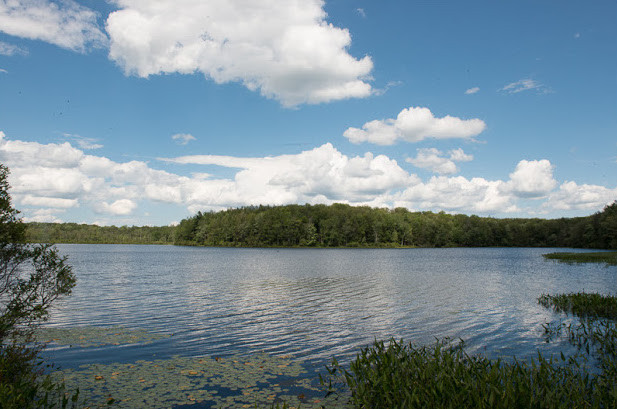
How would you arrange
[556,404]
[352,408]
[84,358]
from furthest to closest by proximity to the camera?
[84,358] < [352,408] < [556,404]

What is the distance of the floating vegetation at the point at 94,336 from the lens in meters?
15.8

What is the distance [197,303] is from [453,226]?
183518 mm

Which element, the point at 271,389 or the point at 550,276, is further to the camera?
the point at 550,276

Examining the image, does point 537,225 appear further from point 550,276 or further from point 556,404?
point 556,404

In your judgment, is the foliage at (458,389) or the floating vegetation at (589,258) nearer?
the foliage at (458,389)

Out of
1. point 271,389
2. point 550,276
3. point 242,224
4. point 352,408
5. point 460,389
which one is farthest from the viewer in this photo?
point 242,224

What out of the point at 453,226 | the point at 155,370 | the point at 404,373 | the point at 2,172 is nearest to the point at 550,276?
the point at 404,373

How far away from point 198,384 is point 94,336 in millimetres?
8498

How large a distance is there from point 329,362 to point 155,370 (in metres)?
5.90

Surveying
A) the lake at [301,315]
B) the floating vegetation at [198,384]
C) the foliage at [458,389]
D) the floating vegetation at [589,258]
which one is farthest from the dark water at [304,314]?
the floating vegetation at [589,258]

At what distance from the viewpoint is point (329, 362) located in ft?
44.8

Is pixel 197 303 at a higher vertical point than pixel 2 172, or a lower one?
lower

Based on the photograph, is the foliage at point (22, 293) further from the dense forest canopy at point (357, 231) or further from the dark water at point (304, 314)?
the dense forest canopy at point (357, 231)

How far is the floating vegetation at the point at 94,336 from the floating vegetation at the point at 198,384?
135 inches
